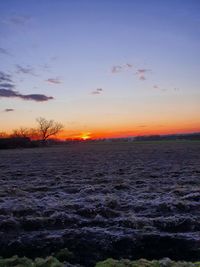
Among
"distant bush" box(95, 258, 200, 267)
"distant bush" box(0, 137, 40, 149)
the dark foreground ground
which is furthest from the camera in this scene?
"distant bush" box(0, 137, 40, 149)

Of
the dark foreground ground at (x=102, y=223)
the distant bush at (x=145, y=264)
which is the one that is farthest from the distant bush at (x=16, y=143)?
the distant bush at (x=145, y=264)

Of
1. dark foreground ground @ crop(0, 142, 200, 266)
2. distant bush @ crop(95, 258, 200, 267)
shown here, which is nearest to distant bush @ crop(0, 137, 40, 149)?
dark foreground ground @ crop(0, 142, 200, 266)

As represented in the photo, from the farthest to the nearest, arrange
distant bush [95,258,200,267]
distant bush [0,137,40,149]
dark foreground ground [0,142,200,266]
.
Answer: distant bush [0,137,40,149], dark foreground ground [0,142,200,266], distant bush [95,258,200,267]

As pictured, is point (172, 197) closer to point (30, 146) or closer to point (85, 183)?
point (85, 183)

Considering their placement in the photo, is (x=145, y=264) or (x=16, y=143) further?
(x=16, y=143)

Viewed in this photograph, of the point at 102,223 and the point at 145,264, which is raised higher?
the point at 145,264

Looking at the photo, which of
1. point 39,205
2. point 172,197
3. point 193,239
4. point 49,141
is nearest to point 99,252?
point 193,239

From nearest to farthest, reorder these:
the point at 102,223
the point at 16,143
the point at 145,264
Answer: the point at 145,264 → the point at 102,223 → the point at 16,143

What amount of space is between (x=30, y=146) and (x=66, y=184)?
352 ft

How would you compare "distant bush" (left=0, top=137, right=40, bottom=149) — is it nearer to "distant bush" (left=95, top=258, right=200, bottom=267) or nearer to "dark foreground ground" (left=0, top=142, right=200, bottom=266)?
"dark foreground ground" (left=0, top=142, right=200, bottom=266)

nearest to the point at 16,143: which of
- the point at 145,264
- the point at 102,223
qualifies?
the point at 102,223

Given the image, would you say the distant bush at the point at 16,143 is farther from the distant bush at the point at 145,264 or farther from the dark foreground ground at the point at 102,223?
the distant bush at the point at 145,264

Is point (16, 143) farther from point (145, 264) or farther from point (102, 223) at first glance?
point (145, 264)

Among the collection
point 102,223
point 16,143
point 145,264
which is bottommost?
point 102,223
